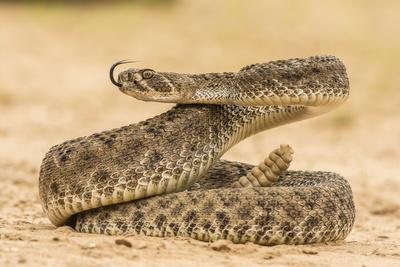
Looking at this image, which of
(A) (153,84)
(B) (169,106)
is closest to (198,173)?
(A) (153,84)

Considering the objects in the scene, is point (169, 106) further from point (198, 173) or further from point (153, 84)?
point (198, 173)

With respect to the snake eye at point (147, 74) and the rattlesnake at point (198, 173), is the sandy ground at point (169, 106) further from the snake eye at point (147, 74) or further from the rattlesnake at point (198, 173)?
the snake eye at point (147, 74)

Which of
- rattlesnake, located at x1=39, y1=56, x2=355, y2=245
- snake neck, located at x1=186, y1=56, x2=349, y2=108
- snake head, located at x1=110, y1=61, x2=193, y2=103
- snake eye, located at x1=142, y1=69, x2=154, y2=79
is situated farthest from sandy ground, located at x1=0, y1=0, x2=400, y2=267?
snake eye, located at x1=142, y1=69, x2=154, y2=79

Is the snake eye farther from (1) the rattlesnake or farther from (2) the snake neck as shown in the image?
(2) the snake neck

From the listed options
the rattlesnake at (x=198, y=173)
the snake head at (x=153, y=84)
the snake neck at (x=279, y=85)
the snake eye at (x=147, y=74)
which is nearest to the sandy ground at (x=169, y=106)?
the rattlesnake at (x=198, y=173)

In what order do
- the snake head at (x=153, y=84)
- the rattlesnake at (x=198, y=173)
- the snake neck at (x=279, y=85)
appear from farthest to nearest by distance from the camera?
the snake head at (x=153, y=84), the snake neck at (x=279, y=85), the rattlesnake at (x=198, y=173)
